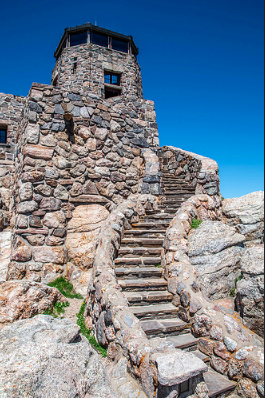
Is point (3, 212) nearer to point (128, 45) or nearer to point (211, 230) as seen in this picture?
point (211, 230)

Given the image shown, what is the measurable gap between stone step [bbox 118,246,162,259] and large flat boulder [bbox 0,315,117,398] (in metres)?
2.45

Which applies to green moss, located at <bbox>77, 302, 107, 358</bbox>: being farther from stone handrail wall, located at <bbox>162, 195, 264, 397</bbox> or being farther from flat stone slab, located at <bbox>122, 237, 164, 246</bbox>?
flat stone slab, located at <bbox>122, 237, 164, 246</bbox>

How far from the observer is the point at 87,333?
4.51 metres

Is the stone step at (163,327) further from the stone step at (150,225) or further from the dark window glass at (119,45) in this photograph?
the dark window glass at (119,45)

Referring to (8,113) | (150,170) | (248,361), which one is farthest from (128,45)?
(248,361)

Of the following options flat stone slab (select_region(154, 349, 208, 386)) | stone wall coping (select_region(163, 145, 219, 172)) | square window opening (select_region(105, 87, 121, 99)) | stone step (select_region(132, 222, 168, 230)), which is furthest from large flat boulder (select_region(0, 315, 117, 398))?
square window opening (select_region(105, 87, 121, 99))

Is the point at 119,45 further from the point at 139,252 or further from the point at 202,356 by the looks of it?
the point at 202,356

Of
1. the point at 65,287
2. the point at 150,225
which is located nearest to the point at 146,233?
the point at 150,225

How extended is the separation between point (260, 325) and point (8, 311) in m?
3.84

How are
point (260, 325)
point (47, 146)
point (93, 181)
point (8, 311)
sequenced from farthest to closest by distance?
point (93, 181) → point (47, 146) → point (8, 311) → point (260, 325)

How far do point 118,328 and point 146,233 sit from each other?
121 inches

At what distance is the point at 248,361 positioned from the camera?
344cm

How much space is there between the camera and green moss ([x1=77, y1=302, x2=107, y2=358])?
3988mm

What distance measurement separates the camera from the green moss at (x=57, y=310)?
473 centimetres
